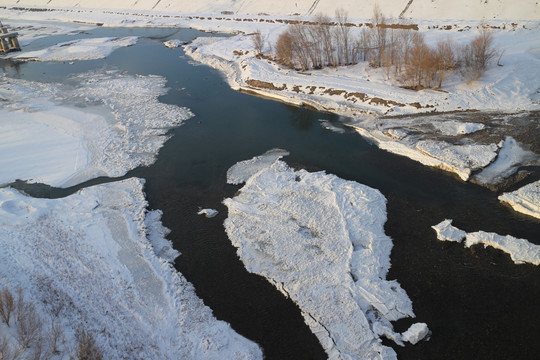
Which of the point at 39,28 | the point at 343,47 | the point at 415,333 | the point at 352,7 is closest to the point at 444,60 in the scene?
the point at 343,47

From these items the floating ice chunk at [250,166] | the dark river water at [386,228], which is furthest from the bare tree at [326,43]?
the floating ice chunk at [250,166]

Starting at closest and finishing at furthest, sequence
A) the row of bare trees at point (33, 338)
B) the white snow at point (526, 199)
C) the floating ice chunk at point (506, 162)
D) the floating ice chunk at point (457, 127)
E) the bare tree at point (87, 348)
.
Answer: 1. the row of bare trees at point (33, 338)
2. the bare tree at point (87, 348)
3. the white snow at point (526, 199)
4. the floating ice chunk at point (506, 162)
5. the floating ice chunk at point (457, 127)

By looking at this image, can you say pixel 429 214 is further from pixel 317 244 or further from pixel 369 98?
pixel 369 98

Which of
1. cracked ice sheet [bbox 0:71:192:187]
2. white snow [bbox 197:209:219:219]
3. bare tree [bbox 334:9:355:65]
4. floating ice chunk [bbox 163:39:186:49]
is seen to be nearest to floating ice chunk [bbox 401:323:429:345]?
white snow [bbox 197:209:219:219]

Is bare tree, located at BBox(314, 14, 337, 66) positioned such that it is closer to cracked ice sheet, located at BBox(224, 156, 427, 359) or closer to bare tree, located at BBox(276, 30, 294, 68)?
bare tree, located at BBox(276, 30, 294, 68)

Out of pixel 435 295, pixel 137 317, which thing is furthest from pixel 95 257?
pixel 435 295

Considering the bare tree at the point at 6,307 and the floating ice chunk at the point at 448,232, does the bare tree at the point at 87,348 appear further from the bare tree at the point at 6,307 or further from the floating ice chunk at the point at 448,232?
the floating ice chunk at the point at 448,232

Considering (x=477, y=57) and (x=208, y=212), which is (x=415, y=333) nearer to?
(x=208, y=212)
